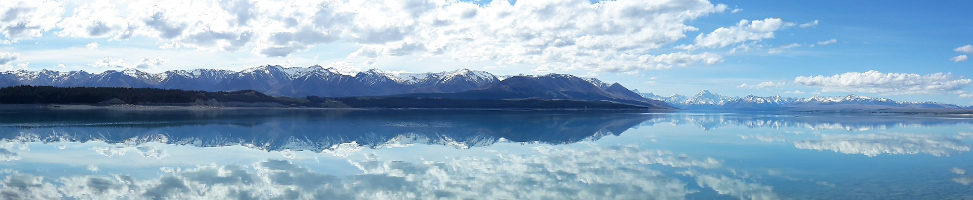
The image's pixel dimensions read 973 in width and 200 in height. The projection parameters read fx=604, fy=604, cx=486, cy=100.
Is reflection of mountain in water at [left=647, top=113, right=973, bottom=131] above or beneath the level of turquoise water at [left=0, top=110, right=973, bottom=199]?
above

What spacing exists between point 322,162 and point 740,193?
58.6 feet

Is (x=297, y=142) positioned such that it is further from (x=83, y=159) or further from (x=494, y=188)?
(x=494, y=188)

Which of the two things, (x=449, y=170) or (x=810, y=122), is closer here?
(x=449, y=170)

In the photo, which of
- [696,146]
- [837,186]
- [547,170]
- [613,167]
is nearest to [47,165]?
[547,170]

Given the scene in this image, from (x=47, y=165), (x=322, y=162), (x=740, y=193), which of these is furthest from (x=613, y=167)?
(x=47, y=165)

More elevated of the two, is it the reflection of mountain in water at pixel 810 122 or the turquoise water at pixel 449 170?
the reflection of mountain in water at pixel 810 122

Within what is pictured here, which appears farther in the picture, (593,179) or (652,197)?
(593,179)

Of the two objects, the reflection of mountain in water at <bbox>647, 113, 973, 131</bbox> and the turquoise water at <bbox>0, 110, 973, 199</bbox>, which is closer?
the turquoise water at <bbox>0, 110, 973, 199</bbox>

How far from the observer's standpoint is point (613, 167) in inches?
1081

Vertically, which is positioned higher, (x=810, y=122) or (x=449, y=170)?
(x=810, y=122)

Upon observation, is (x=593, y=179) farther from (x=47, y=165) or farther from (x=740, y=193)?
(x=47, y=165)

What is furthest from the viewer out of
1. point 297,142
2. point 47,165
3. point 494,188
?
point 297,142

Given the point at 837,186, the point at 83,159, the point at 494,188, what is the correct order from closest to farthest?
1. the point at 494,188
2. the point at 837,186
3. the point at 83,159

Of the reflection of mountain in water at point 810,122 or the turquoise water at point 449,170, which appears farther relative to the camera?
the reflection of mountain in water at point 810,122
